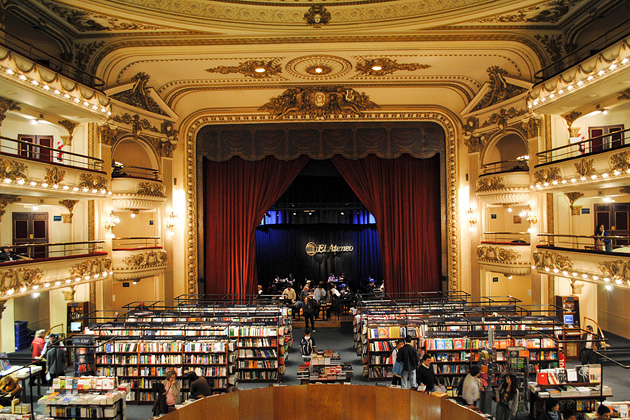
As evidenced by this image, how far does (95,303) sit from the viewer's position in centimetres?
1147

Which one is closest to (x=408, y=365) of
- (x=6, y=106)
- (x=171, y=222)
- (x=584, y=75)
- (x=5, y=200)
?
(x=584, y=75)

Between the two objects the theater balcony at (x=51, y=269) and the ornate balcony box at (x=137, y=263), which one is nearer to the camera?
the theater balcony at (x=51, y=269)

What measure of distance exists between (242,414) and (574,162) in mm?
8291

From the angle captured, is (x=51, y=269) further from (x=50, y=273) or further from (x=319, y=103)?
(x=319, y=103)

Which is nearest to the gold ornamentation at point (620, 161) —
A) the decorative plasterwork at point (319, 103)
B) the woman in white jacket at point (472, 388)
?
the woman in white jacket at point (472, 388)

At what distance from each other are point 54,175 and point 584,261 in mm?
11289

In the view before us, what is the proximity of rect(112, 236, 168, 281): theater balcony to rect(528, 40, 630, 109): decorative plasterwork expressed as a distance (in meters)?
10.9

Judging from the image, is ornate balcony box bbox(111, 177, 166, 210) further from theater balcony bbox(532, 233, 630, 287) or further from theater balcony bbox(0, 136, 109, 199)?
theater balcony bbox(532, 233, 630, 287)

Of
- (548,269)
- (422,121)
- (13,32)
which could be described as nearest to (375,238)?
(422,121)

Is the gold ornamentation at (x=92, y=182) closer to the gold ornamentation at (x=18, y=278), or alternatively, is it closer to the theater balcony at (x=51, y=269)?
the theater balcony at (x=51, y=269)

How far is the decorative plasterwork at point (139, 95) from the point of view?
42.0 feet

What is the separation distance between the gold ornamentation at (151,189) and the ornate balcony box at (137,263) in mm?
1588

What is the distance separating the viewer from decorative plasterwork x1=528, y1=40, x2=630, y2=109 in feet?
26.5

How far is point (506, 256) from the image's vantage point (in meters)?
12.1
